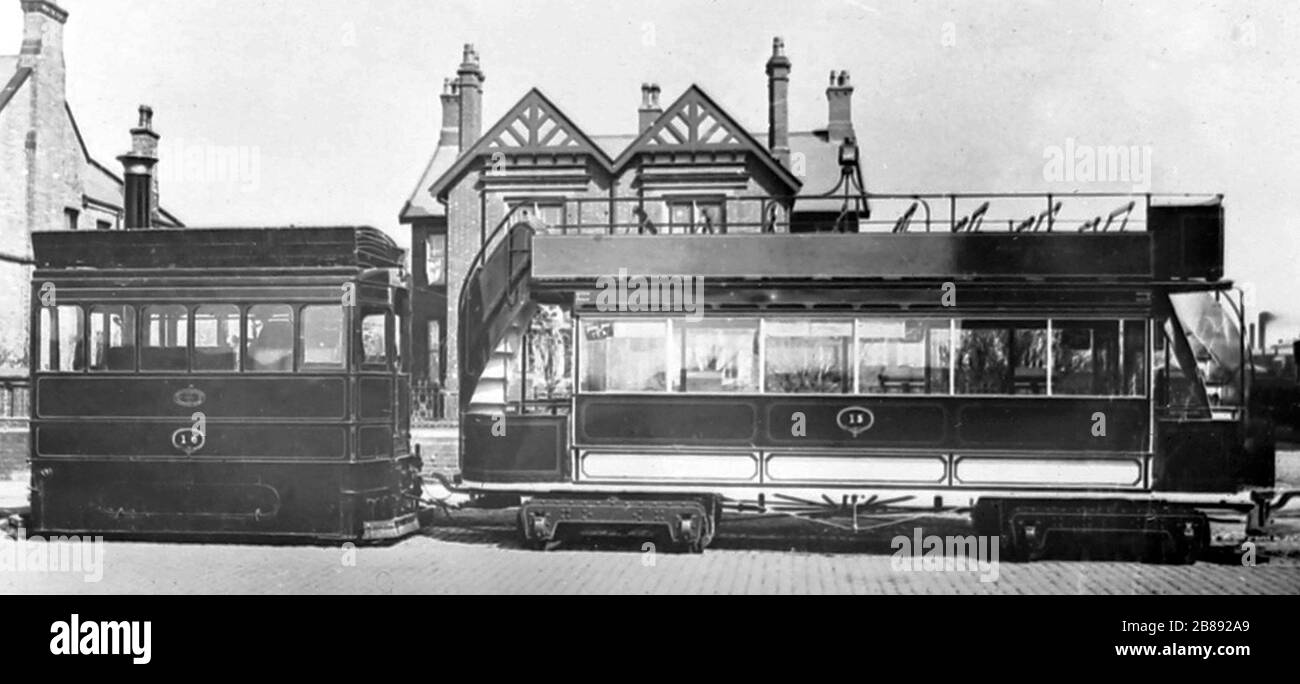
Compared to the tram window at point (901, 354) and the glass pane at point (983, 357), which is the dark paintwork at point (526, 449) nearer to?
the tram window at point (901, 354)

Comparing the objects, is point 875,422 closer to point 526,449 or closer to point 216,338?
point 526,449

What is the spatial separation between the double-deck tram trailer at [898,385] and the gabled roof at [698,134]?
12.4 m

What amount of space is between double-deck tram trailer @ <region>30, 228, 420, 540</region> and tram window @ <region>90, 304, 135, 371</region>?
15mm

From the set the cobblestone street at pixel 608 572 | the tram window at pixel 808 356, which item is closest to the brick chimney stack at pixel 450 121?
the cobblestone street at pixel 608 572

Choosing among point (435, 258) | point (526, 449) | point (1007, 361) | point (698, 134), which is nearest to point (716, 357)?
point (526, 449)

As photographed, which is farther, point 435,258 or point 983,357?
point 435,258

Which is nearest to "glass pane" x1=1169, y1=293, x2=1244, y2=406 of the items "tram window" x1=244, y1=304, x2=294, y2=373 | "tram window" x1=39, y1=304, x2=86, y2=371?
"tram window" x1=244, y1=304, x2=294, y2=373

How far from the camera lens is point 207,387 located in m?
11.8

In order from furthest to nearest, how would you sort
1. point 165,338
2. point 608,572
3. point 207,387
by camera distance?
1. point 165,338
2. point 207,387
3. point 608,572

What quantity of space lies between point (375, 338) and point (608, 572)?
3944 mm

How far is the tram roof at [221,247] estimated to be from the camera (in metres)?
11.9
